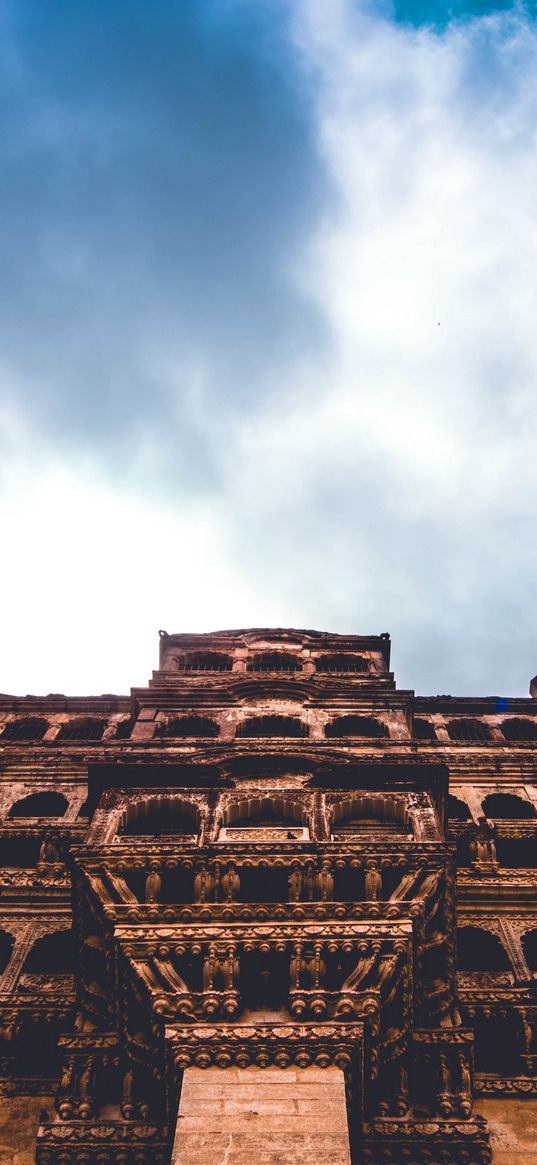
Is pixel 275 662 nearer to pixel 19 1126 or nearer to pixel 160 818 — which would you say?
pixel 160 818

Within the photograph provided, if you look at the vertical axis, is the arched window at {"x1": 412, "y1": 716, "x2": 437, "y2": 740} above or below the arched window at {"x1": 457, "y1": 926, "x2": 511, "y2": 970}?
above

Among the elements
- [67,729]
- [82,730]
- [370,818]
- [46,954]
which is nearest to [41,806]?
[67,729]

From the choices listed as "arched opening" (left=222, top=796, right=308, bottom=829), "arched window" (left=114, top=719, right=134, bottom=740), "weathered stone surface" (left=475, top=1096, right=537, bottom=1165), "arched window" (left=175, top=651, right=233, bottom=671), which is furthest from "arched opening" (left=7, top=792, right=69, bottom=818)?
"weathered stone surface" (left=475, top=1096, right=537, bottom=1165)

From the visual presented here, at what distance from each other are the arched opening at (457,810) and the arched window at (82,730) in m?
13.5

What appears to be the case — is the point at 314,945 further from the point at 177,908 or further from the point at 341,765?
the point at 341,765

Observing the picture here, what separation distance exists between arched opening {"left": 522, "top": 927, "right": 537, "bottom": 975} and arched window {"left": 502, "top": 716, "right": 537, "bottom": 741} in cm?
1326

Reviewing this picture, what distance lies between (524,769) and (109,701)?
16275mm

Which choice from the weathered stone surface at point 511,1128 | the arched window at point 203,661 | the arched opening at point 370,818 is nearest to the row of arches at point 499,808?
the arched opening at point 370,818

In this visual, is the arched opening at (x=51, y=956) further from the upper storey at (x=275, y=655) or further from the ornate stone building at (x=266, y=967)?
the upper storey at (x=275, y=655)

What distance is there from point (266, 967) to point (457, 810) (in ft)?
43.4

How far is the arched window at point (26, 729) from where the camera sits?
37.1m

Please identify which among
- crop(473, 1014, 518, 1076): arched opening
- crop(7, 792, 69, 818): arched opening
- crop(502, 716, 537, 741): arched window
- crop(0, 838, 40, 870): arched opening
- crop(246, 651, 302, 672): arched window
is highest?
crop(246, 651, 302, 672): arched window

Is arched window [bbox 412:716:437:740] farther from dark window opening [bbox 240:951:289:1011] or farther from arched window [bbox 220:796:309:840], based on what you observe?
dark window opening [bbox 240:951:289:1011]

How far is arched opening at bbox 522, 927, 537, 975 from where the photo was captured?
2359cm
